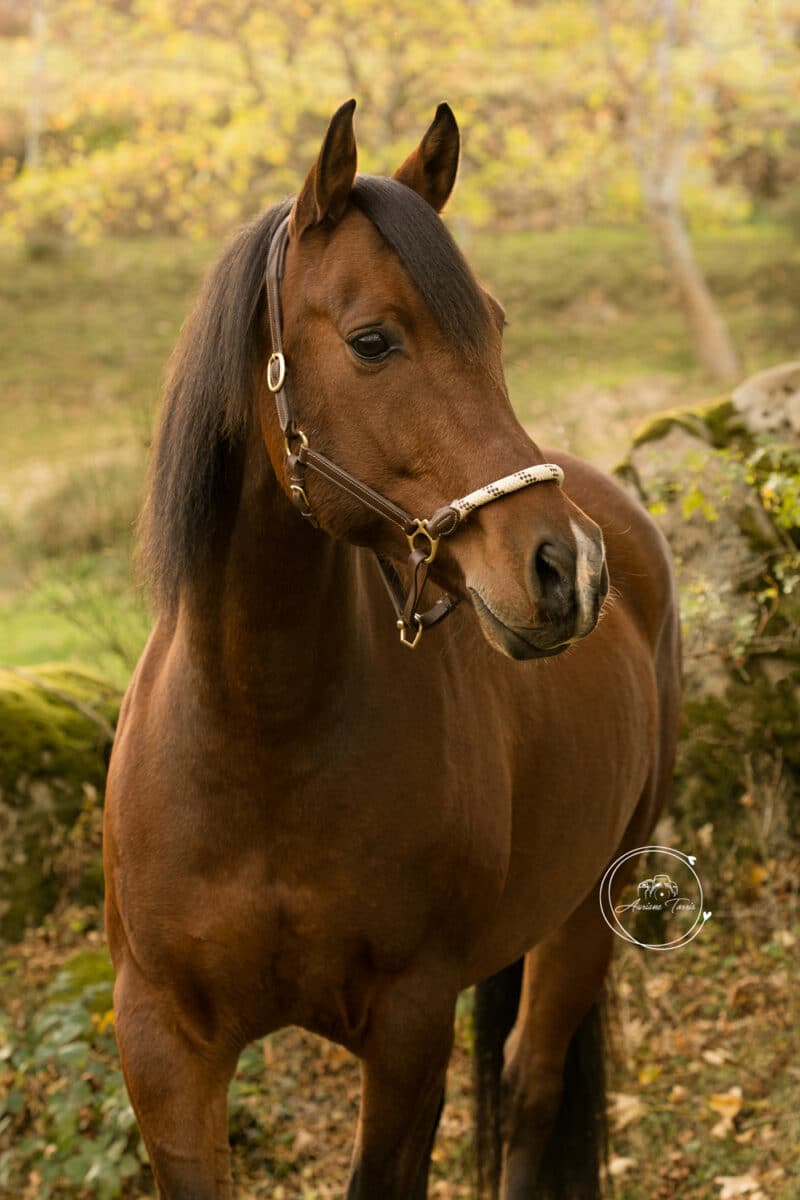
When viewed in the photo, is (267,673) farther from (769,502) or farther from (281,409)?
(769,502)

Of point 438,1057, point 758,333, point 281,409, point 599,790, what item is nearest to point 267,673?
point 281,409

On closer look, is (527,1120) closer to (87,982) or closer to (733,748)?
(87,982)

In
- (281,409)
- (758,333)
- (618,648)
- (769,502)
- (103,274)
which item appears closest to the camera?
(281,409)

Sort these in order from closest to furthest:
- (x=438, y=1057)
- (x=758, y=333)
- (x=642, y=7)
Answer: (x=438, y=1057) < (x=642, y=7) < (x=758, y=333)

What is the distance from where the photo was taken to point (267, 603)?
7.79ft

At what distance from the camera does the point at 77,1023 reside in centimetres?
Answer: 419

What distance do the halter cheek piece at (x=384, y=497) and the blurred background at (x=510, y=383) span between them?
178 cm

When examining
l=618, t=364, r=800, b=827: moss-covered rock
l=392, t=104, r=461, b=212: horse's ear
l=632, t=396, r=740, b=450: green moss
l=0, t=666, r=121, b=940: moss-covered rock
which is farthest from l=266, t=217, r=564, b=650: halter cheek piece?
l=632, t=396, r=740, b=450: green moss

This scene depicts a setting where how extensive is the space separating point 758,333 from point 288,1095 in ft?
47.2

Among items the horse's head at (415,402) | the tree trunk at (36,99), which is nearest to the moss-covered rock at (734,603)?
the horse's head at (415,402)

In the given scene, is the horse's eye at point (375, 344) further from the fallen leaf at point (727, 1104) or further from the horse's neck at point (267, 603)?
the fallen leaf at point (727, 1104)

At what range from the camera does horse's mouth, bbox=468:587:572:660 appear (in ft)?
6.42

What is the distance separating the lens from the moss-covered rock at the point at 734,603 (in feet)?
18.0

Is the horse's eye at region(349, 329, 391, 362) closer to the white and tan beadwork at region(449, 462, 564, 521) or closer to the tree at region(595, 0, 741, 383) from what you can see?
the white and tan beadwork at region(449, 462, 564, 521)
